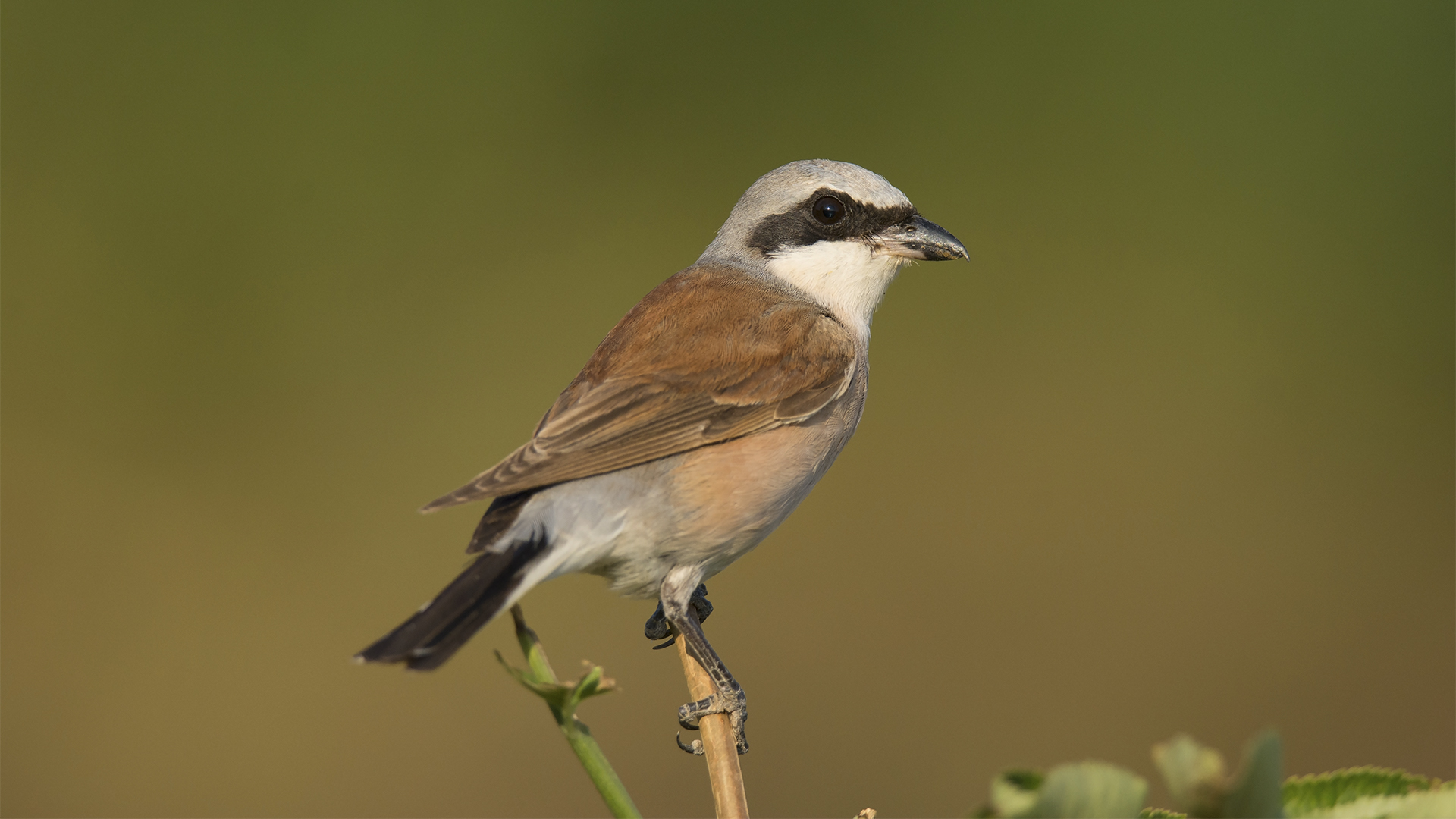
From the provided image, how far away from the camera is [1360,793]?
0.70m

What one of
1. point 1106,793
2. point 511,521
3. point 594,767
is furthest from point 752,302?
point 1106,793

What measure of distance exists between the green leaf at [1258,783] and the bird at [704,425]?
1071 millimetres

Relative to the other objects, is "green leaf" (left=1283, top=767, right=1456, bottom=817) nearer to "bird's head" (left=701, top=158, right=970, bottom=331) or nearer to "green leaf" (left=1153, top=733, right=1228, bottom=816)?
"green leaf" (left=1153, top=733, right=1228, bottom=816)

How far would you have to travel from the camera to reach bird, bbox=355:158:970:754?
1.82 meters

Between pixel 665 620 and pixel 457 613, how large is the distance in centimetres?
85

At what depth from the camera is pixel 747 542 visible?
2059 mm

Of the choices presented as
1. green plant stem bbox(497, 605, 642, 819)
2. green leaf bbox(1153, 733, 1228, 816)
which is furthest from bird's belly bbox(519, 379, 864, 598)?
green leaf bbox(1153, 733, 1228, 816)

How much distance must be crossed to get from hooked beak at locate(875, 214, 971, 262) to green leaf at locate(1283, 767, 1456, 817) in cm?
199

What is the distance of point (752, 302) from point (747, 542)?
2.07 feet

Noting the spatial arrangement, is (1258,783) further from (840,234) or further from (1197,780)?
(840,234)

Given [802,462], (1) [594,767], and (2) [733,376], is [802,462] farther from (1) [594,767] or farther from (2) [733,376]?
(1) [594,767]

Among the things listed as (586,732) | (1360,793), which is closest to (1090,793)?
(1360,793)

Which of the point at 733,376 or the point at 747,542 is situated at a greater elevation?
the point at 733,376

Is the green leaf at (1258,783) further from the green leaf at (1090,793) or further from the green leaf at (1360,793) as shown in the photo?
the green leaf at (1360,793)
